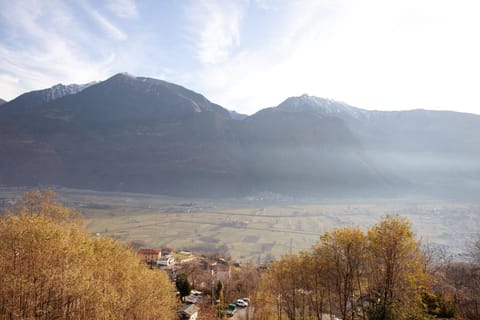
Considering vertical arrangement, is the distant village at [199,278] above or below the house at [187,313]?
below

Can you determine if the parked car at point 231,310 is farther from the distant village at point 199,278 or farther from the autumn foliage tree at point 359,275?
the autumn foliage tree at point 359,275

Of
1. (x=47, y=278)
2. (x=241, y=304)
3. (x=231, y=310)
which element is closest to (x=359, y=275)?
(x=231, y=310)

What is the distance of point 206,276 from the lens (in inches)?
2336

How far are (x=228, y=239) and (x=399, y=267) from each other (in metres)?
93.1

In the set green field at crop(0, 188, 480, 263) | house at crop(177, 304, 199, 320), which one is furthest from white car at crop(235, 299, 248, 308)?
green field at crop(0, 188, 480, 263)

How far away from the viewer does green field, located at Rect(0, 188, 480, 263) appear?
104125mm

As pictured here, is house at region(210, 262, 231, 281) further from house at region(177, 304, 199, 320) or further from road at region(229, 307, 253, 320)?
house at region(177, 304, 199, 320)

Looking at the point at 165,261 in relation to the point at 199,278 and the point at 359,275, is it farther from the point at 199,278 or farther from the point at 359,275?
the point at 359,275

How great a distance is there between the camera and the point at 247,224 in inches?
5497

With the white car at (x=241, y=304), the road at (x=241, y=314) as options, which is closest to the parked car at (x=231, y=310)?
the road at (x=241, y=314)

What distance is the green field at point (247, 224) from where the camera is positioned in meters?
104

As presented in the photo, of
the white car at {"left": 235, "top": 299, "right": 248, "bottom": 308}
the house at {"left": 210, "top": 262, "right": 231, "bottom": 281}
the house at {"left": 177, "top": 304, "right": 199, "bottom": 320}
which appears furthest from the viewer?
the house at {"left": 210, "top": 262, "right": 231, "bottom": 281}

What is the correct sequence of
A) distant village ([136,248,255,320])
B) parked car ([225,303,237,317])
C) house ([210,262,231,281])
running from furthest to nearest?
house ([210,262,231,281])
distant village ([136,248,255,320])
parked car ([225,303,237,317])

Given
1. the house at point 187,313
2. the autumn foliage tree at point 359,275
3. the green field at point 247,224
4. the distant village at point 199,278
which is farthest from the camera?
the green field at point 247,224
